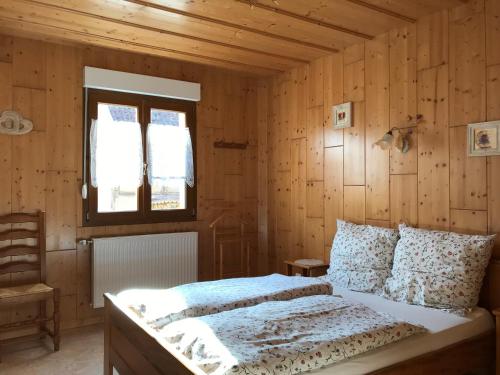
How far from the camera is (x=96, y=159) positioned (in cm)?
390

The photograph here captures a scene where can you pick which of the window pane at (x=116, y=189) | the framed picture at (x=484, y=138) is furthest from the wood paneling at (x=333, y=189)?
the window pane at (x=116, y=189)

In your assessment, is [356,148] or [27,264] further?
[356,148]

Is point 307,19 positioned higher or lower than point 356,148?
higher

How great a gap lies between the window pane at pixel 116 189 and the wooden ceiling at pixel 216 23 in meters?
0.60

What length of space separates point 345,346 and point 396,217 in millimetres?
1752

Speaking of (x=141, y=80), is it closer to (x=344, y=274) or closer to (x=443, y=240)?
(x=344, y=274)

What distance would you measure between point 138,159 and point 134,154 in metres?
0.06

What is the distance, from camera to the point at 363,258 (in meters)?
3.21

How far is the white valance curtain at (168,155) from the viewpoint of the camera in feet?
14.0

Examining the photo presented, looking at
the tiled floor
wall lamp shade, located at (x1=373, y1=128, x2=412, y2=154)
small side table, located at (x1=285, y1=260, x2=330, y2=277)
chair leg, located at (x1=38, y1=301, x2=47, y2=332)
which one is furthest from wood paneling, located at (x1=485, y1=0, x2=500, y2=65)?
chair leg, located at (x1=38, y1=301, x2=47, y2=332)

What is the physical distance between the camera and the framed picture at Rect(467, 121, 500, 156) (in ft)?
8.92

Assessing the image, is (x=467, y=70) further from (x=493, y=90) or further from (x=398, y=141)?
(x=398, y=141)

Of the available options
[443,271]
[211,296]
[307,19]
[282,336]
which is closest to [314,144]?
[307,19]

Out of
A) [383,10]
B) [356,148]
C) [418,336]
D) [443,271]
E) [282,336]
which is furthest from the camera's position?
[356,148]
